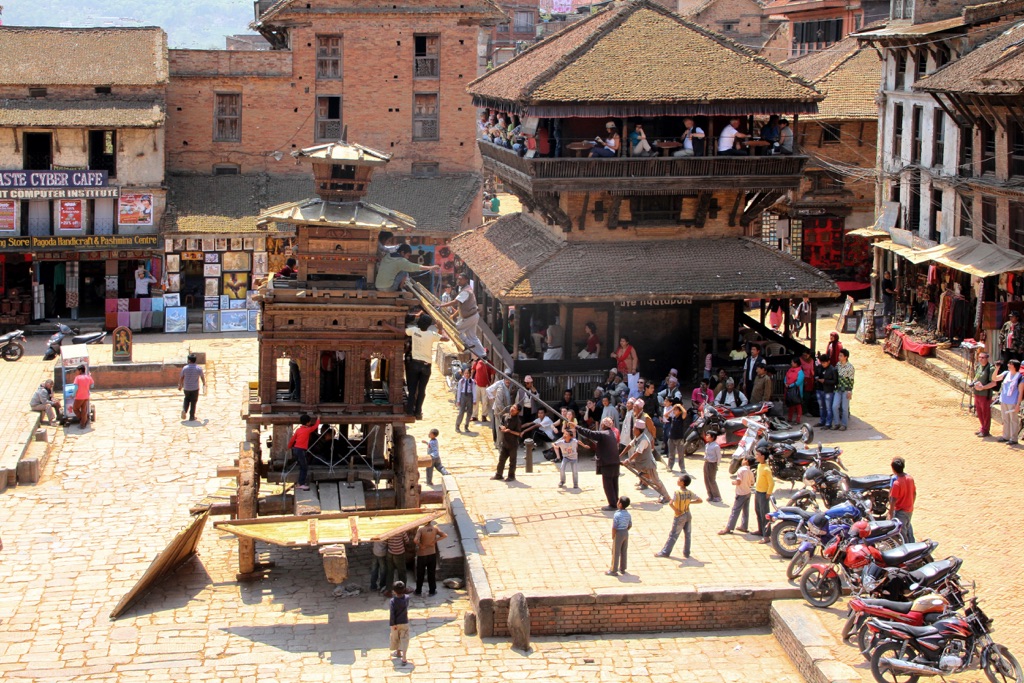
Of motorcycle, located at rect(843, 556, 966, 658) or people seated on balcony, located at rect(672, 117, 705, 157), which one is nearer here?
motorcycle, located at rect(843, 556, 966, 658)

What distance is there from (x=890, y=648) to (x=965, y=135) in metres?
22.0

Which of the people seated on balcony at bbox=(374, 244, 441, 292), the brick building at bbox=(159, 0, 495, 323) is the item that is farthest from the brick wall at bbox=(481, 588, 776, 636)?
the brick building at bbox=(159, 0, 495, 323)

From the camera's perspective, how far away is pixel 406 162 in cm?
4856

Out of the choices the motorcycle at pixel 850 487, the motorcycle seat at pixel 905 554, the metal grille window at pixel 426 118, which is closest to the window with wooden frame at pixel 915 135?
the metal grille window at pixel 426 118

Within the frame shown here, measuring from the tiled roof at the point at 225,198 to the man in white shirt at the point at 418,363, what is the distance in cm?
1982

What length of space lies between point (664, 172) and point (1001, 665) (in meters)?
16.8

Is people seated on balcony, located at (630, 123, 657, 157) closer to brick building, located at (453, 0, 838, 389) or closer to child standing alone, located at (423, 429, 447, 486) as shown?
brick building, located at (453, 0, 838, 389)

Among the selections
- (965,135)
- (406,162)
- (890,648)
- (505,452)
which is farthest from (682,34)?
(890,648)

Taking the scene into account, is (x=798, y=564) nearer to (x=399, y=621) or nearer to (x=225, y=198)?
(x=399, y=621)

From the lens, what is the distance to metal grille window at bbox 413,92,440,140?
48.6m

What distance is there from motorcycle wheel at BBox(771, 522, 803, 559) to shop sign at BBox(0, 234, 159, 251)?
2635 cm

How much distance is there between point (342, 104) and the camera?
157 ft

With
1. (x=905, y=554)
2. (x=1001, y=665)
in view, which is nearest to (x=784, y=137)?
(x=905, y=554)

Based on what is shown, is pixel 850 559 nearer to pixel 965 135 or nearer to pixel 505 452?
pixel 505 452
